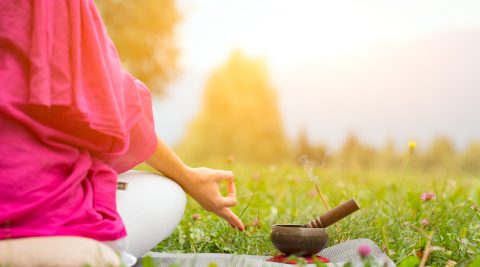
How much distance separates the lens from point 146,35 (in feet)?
50.8

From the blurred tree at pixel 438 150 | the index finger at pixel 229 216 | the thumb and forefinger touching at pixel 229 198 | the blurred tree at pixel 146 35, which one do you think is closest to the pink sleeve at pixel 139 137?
the thumb and forefinger touching at pixel 229 198

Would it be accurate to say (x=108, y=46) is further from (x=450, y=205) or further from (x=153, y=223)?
(x=450, y=205)

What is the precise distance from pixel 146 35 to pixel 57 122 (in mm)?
13899

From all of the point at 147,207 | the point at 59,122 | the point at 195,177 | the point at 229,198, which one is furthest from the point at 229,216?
the point at 59,122

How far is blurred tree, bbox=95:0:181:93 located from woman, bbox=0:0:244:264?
42.3ft

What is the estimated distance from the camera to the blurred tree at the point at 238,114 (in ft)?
61.2

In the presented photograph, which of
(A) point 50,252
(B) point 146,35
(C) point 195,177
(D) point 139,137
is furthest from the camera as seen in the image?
(B) point 146,35

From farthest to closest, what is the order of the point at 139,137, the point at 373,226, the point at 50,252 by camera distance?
1. the point at 373,226
2. the point at 139,137
3. the point at 50,252

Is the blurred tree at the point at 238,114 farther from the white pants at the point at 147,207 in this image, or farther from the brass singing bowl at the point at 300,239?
the white pants at the point at 147,207

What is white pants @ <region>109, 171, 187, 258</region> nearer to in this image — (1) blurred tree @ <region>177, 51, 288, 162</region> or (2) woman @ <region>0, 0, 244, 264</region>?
(2) woman @ <region>0, 0, 244, 264</region>

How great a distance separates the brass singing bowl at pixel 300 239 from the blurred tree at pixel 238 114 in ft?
51.7

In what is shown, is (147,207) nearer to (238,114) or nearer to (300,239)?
(300,239)

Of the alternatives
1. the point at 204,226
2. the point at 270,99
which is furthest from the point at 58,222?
the point at 270,99

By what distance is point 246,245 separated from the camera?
2936mm
